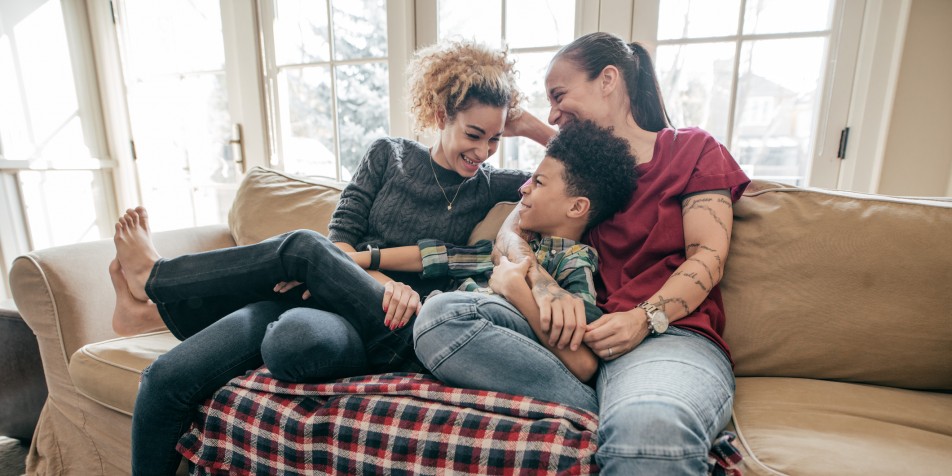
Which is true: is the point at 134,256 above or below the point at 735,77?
below

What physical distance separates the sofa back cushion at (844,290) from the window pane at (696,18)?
82cm

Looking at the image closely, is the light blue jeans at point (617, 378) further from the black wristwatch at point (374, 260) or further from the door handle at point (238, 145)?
the door handle at point (238, 145)

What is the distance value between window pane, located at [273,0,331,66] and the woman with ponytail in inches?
55.6

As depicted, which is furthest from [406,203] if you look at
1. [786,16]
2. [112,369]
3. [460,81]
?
[786,16]

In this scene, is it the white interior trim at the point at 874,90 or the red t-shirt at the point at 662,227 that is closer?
the red t-shirt at the point at 662,227

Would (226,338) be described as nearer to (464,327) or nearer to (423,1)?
(464,327)

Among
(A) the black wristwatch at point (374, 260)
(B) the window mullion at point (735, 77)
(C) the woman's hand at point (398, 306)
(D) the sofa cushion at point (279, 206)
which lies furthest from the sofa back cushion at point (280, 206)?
(B) the window mullion at point (735, 77)

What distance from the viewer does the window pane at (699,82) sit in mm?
1563

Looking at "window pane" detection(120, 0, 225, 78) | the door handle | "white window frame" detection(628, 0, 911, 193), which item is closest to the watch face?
"white window frame" detection(628, 0, 911, 193)

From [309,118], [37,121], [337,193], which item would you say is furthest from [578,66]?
[37,121]

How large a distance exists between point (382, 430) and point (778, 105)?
5.57 ft

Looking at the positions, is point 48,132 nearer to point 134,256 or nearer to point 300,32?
point 300,32

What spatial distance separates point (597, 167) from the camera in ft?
3.13

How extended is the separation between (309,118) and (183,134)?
2.96 ft
